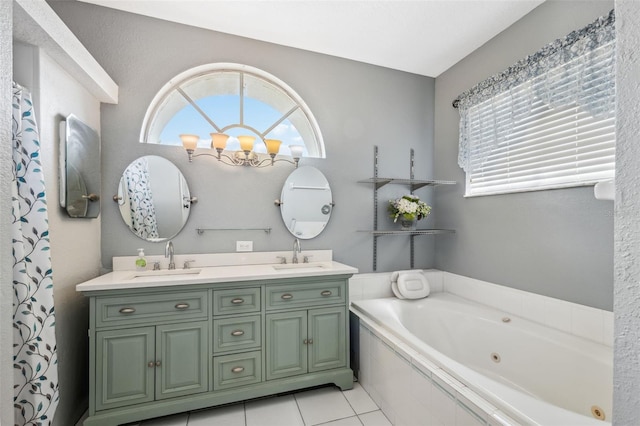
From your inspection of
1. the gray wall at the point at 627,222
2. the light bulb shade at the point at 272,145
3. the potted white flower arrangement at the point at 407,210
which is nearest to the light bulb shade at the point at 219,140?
the light bulb shade at the point at 272,145

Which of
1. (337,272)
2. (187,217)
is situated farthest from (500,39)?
(187,217)

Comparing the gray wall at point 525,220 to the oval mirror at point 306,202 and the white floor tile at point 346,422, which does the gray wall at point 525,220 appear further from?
the white floor tile at point 346,422

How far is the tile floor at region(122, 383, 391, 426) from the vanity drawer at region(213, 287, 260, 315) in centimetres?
66

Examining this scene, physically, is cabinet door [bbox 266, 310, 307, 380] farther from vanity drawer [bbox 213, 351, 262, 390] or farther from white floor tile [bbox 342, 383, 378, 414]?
white floor tile [bbox 342, 383, 378, 414]

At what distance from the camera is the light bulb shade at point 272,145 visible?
2326 mm

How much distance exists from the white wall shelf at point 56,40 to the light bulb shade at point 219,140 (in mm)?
731

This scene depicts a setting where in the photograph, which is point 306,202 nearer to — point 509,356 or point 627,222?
point 509,356

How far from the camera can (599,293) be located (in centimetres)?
168

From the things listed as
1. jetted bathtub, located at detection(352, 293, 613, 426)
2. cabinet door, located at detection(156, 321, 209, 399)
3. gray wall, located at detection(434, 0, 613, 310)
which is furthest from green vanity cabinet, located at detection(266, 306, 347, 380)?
gray wall, located at detection(434, 0, 613, 310)

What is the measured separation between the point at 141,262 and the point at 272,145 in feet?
4.27

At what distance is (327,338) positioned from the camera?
82.8 inches

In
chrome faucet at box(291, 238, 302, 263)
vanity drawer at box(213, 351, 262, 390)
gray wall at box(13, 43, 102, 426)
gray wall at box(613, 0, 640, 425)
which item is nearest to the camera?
gray wall at box(613, 0, 640, 425)

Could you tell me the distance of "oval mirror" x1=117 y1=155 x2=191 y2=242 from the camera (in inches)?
84.4

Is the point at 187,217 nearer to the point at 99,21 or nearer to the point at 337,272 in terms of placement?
the point at 337,272
